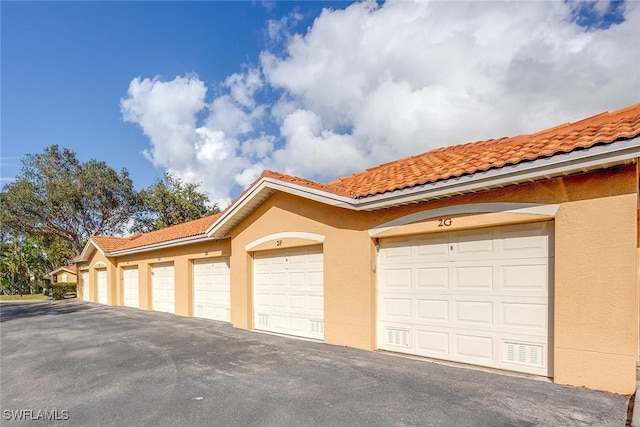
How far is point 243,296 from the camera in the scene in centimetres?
1113

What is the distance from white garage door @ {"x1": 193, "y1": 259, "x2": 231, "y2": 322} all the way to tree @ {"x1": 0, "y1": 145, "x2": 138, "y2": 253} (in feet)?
84.8

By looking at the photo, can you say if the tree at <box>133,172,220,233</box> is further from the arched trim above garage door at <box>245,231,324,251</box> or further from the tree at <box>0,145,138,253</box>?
the arched trim above garage door at <box>245,231,324,251</box>

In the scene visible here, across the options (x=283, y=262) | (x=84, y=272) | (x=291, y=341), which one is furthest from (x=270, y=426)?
(x=84, y=272)

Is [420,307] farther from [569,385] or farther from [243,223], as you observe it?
[243,223]

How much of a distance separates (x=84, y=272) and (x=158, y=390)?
87.3 feet

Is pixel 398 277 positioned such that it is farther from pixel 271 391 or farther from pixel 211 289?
pixel 211 289

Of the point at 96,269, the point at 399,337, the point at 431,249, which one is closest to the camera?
the point at 431,249

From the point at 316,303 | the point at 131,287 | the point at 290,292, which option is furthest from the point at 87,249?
the point at 316,303

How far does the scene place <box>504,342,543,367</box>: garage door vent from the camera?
18.6 ft

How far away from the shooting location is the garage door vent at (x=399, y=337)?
726 centimetres

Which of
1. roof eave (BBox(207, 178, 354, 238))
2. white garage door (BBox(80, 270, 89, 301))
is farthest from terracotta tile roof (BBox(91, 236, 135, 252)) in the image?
roof eave (BBox(207, 178, 354, 238))

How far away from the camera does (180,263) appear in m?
15.4

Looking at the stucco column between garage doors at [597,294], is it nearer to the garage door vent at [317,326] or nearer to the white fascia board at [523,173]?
the white fascia board at [523,173]

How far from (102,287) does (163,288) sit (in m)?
9.71
